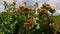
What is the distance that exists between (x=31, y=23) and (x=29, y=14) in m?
0.42

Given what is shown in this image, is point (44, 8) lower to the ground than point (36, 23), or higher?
higher

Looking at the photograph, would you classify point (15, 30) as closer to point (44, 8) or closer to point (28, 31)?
point (28, 31)

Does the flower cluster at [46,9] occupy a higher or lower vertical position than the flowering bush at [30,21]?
higher

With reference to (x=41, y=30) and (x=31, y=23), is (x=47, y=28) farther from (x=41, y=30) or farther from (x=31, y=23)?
(x=31, y=23)

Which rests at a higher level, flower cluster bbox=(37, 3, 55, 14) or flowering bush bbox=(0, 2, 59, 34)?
flower cluster bbox=(37, 3, 55, 14)

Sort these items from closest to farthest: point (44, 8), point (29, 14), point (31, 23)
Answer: point (31, 23)
point (44, 8)
point (29, 14)

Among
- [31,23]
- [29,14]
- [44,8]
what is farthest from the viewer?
[29,14]

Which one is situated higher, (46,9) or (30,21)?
(46,9)

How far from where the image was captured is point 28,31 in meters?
3.02

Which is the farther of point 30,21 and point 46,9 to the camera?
point 46,9

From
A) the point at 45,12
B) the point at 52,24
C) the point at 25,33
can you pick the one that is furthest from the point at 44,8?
the point at 25,33

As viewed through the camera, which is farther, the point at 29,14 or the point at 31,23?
the point at 29,14

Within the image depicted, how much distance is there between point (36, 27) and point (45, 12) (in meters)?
0.25

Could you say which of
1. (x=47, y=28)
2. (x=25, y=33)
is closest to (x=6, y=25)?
(x=25, y=33)
